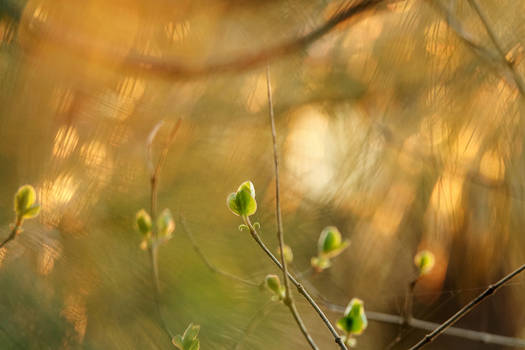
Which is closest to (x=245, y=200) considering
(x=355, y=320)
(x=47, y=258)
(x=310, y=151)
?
(x=355, y=320)

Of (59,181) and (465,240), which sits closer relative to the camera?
(59,181)

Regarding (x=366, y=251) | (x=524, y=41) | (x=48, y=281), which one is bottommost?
(x=48, y=281)

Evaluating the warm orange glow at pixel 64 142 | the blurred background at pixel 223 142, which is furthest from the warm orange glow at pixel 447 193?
the warm orange glow at pixel 64 142

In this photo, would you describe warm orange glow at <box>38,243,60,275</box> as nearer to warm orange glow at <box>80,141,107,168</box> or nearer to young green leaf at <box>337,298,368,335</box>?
warm orange glow at <box>80,141,107,168</box>

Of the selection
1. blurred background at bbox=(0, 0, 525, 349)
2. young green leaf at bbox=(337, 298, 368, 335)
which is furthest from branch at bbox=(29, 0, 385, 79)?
young green leaf at bbox=(337, 298, 368, 335)

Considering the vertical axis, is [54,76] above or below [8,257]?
above

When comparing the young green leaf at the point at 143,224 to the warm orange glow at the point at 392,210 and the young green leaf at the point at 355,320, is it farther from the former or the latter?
the warm orange glow at the point at 392,210

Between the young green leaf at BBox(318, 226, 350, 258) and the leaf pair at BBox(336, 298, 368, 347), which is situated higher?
the young green leaf at BBox(318, 226, 350, 258)

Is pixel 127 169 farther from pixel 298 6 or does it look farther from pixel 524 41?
pixel 524 41

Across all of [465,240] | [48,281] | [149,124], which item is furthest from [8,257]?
[465,240]
